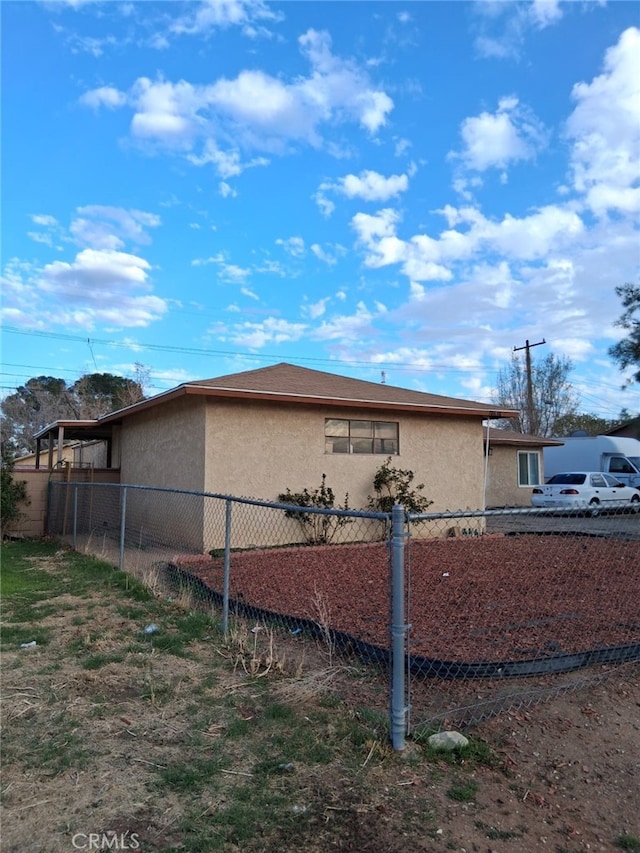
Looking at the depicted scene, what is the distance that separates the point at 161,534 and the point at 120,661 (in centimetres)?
863

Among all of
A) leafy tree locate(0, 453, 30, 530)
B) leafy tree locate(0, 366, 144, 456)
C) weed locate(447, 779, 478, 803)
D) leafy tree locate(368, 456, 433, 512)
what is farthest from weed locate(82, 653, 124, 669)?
leafy tree locate(0, 366, 144, 456)

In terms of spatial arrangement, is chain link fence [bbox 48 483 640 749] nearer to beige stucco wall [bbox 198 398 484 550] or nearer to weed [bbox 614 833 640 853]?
beige stucco wall [bbox 198 398 484 550]

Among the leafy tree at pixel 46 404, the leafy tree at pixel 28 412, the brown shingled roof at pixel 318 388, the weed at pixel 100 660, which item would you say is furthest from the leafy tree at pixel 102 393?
the weed at pixel 100 660

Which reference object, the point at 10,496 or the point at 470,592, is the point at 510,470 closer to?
the point at 470,592

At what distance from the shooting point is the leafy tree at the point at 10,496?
1341 cm

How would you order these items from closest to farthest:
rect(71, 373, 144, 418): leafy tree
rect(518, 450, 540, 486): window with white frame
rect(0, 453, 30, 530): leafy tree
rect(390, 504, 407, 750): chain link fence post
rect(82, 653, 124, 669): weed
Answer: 1. rect(390, 504, 407, 750): chain link fence post
2. rect(82, 653, 124, 669): weed
3. rect(0, 453, 30, 530): leafy tree
4. rect(518, 450, 540, 486): window with white frame
5. rect(71, 373, 144, 418): leafy tree

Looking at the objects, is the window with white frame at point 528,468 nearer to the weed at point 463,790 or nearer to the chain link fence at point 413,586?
the chain link fence at point 413,586

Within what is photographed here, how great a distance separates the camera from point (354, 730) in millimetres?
3574

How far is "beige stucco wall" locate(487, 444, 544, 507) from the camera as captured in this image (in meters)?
23.3

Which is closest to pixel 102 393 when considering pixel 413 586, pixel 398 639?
pixel 413 586

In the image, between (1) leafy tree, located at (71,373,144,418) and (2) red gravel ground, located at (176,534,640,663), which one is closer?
(2) red gravel ground, located at (176,534,640,663)

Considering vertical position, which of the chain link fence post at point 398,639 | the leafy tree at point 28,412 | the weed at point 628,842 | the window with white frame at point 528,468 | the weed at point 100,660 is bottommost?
the weed at point 628,842

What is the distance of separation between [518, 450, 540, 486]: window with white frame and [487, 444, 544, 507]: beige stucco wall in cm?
32

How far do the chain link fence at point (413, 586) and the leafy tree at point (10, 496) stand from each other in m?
0.72
